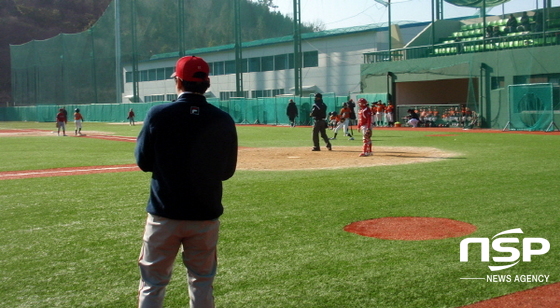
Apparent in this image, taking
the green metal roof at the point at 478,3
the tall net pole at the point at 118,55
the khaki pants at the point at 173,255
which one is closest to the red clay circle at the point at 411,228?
the khaki pants at the point at 173,255

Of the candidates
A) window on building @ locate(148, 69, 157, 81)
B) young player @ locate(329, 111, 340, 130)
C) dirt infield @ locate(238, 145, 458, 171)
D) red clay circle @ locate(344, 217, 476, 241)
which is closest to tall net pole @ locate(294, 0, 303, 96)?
young player @ locate(329, 111, 340, 130)

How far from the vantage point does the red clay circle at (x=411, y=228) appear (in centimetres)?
750

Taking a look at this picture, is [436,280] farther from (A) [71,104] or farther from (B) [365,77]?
(A) [71,104]

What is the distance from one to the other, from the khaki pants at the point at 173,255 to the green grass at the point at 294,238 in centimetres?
106

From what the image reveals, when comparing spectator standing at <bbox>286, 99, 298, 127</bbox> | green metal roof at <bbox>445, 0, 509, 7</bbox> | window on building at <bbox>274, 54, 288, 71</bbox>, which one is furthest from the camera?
window on building at <bbox>274, 54, 288, 71</bbox>

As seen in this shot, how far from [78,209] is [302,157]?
9662 mm

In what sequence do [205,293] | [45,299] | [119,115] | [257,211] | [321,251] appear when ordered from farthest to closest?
[119,115]
[257,211]
[321,251]
[45,299]
[205,293]

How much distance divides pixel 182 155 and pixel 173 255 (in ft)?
2.16

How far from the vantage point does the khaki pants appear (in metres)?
4.03

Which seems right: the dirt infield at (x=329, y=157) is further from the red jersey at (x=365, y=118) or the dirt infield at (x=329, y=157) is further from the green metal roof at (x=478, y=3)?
the green metal roof at (x=478, y=3)

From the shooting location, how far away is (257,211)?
9.27 metres

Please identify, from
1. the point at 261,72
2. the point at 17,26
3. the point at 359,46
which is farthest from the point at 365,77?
the point at 17,26

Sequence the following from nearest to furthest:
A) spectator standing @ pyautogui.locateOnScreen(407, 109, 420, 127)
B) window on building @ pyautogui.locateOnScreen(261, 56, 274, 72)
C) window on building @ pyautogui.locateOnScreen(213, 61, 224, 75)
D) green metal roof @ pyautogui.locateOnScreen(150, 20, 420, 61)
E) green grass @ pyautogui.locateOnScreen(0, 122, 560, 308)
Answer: green grass @ pyautogui.locateOnScreen(0, 122, 560, 308) < spectator standing @ pyautogui.locateOnScreen(407, 109, 420, 127) < green metal roof @ pyautogui.locateOnScreen(150, 20, 420, 61) < window on building @ pyautogui.locateOnScreen(261, 56, 274, 72) < window on building @ pyautogui.locateOnScreen(213, 61, 224, 75)

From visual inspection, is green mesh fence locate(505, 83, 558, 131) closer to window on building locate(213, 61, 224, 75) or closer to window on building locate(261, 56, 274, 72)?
window on building locate(261, 56, 274, 72)
